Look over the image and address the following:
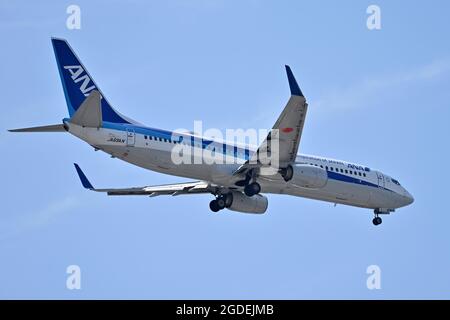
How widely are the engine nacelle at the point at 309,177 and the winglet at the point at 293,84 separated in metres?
5.60

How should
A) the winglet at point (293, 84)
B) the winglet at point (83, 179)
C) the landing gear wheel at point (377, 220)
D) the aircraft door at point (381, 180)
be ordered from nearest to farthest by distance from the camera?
the winglet at point (293, 84) → the winglet at point (83, 179) → the aircraft door at point (381, 180) → the landing gear wheel at point (377, 220)

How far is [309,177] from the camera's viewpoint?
45719 millimetres

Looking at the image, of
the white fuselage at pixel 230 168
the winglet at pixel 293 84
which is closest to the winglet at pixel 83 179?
the white fuselage at pixel 230 168

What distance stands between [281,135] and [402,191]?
1307 cm

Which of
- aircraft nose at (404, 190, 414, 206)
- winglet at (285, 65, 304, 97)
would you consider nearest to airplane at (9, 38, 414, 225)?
winglet at (285, 65, 304, 97)

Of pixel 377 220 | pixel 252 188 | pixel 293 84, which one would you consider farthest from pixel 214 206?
pixel 293 84

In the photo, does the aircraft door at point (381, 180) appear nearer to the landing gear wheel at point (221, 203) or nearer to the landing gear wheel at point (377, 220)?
the landing gear wheel at point (377, 220)

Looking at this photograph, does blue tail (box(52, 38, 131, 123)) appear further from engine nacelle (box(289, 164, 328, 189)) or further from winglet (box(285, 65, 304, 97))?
winglet (box(285, 65, 304, 97))

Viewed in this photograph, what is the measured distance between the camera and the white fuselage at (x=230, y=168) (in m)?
43.5

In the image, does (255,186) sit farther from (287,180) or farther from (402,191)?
(402,191)

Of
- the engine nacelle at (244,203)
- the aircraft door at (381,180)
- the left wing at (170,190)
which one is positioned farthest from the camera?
the aircraft door at (381,180)

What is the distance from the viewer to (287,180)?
45469mm

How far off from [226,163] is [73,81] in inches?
335
